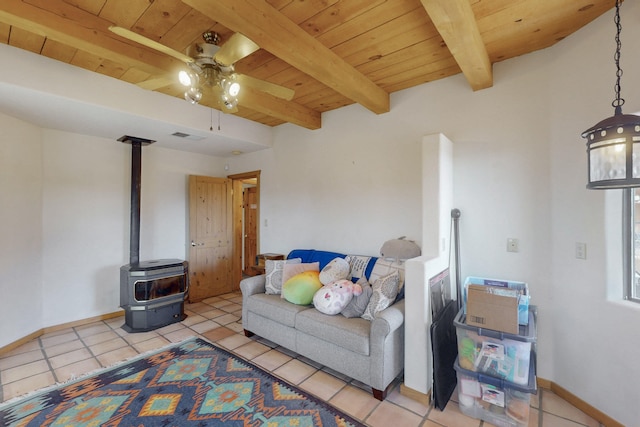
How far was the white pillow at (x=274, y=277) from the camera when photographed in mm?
3104

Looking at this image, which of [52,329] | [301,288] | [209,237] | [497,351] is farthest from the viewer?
[209,237]

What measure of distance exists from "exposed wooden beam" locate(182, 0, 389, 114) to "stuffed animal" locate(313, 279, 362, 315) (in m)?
1.79

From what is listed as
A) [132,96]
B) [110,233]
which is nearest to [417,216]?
[132,96]

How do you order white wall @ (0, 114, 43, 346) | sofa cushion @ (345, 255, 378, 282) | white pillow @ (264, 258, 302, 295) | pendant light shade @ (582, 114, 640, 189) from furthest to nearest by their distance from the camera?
1. white pillow @ (264, 258, 302, 295)
2. sofa cushion @ (345, 255, 378, 282)
3. white wall @ (0, 114, 43, 346)
4. pendant light shade @ (582, 114, 640, 189)

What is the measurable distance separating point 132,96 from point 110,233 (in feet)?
6.51

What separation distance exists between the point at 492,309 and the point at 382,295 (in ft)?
2.55

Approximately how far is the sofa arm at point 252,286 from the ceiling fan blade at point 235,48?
2.19 meters

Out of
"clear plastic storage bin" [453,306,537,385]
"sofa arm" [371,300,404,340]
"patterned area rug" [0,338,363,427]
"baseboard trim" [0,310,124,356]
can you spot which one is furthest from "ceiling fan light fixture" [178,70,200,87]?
"baseboard trim" [0,310,124,356]

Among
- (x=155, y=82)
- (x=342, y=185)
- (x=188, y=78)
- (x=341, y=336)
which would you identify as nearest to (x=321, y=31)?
(x=188, y=78)

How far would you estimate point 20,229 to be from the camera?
3043 mm

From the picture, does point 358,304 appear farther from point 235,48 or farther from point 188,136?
point 188,136

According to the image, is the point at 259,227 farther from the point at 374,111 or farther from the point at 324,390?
the point at 324,390

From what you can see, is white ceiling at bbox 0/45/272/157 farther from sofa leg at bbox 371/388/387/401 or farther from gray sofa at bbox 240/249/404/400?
sofa leg at bbox 371/388/387/401

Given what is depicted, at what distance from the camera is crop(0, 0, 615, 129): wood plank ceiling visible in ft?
5.65
